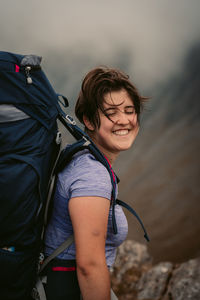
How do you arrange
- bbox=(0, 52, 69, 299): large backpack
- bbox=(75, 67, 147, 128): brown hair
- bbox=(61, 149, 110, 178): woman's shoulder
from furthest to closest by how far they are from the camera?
bbox=(75, 67, 147, 128): brown hair, bbox=(61, 149, 110, 178): woman's shoulder, bbox=(0, 52, 69, 299): large backpack

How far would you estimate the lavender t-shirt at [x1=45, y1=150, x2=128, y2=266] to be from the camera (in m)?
0.91

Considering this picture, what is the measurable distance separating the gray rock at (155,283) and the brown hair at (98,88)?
181 centimetres

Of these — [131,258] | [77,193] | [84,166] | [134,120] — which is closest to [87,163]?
[84,166]

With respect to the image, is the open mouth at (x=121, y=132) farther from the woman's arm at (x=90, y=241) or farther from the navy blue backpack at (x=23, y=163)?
the woman's arm at (x=90, y=241)

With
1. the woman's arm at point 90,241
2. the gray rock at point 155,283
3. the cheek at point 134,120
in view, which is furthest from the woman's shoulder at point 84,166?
the gray rock at point 155,283

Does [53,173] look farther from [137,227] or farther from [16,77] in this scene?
[137,227]

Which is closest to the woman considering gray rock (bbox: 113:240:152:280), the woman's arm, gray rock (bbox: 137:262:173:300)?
the woman's arm

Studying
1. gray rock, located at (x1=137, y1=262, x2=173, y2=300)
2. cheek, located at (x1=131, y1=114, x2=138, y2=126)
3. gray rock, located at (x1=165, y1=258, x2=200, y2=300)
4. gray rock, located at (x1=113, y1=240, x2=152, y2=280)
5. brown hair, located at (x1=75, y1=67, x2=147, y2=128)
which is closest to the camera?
brown hair, located at (x1=75, y1=67, x2=147, y2=128)

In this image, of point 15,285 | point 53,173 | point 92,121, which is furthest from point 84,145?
point 15,285

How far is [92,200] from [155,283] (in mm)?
1918

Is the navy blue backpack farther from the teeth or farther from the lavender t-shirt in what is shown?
the teeth

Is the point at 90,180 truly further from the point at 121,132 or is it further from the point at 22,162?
the point at 121,132

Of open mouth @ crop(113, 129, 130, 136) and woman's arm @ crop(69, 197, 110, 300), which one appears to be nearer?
woman's arm @ crop(69, 197, 110, 300)

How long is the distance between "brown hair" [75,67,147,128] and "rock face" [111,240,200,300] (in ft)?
5.43
